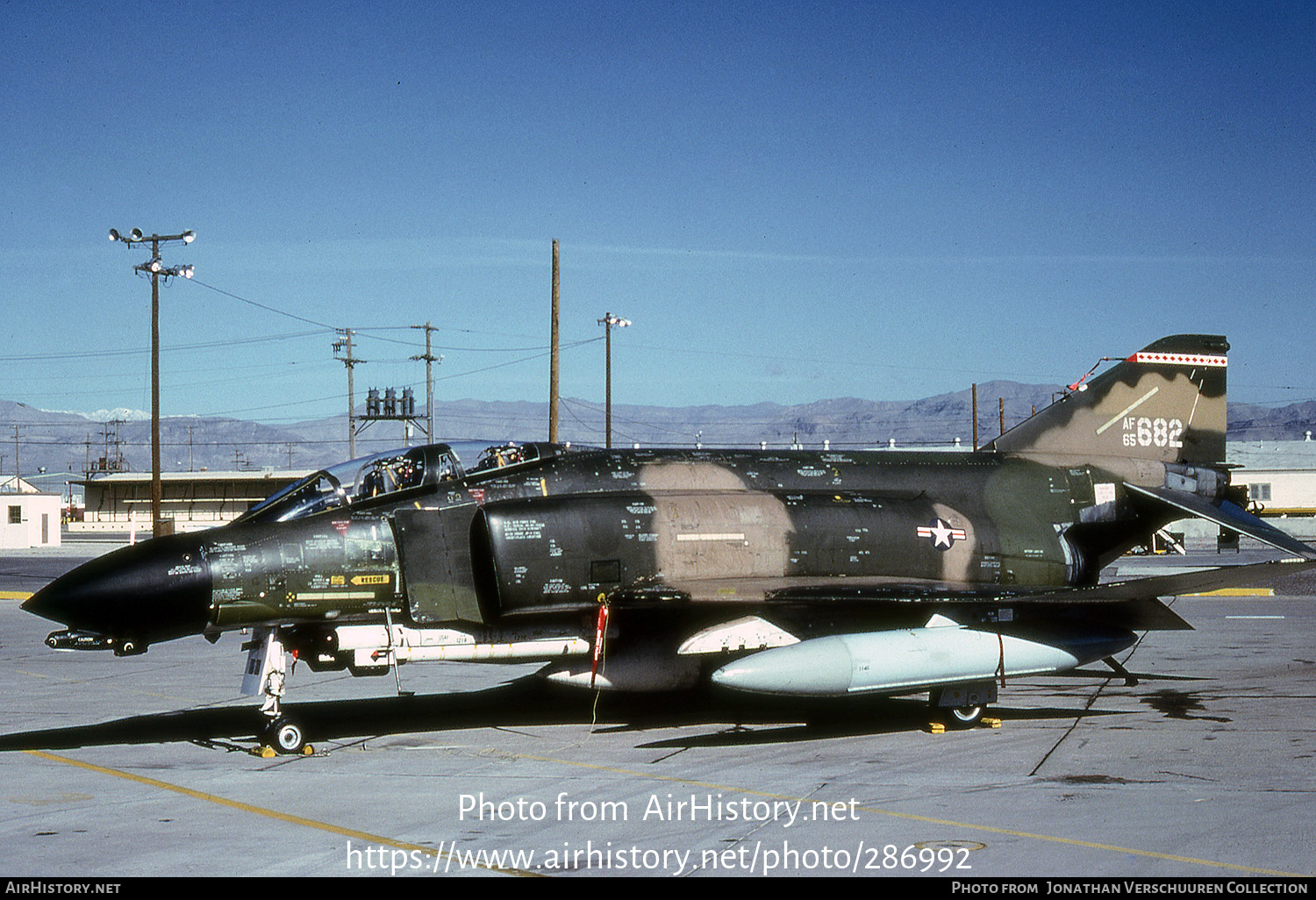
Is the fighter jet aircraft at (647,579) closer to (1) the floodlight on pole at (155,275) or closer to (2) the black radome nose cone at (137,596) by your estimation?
(2) the black radome nose cone at (137,596)

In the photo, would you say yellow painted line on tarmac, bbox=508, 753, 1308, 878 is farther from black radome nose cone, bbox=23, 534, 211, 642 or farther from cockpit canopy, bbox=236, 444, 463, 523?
black radome nose cone, bbox=23, 534, 211, 642

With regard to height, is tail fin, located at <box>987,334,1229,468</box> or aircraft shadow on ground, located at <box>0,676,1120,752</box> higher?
tail fin, located at <box>987,334,1229,468</box>

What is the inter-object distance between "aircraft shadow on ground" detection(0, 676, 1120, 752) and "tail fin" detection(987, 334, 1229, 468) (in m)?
3.92

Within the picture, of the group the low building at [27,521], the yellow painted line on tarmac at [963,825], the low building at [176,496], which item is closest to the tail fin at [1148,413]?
the yellow painted line on tarmac at [963,825]

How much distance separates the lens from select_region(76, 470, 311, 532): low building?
89.7 metres

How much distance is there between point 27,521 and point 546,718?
195 feet

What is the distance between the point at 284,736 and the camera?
37.6 ft

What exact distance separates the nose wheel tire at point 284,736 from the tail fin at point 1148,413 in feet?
32.3

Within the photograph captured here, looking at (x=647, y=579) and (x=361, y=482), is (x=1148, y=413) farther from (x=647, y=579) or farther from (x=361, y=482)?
(x=361, y=482)

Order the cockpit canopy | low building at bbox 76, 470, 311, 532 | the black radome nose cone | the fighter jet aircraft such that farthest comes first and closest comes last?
low building at bbox 76, 470, 311, 532 < the cockpit canopy < the fighter jet aircraft < the black radome nose cone

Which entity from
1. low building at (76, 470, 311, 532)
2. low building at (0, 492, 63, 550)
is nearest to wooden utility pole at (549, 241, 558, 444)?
low building at (0, 492, 63, 550)
